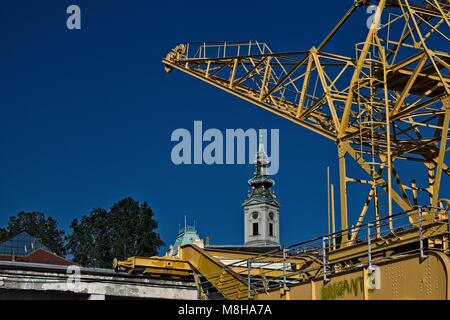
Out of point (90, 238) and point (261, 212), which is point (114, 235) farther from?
point (261, 212)

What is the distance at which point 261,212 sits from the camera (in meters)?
134

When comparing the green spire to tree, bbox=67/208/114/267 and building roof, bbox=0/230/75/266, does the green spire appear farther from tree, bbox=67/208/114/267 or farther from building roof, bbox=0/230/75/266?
building roof, bbox=0/230/75/266

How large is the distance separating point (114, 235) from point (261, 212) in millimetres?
45583

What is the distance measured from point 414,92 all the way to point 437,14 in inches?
134

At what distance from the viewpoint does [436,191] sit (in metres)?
26.5

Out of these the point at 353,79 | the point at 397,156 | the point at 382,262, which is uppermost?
the point at 353,79

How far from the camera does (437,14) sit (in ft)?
96.3

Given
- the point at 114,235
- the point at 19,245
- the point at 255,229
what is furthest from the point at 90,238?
the point at 255,229

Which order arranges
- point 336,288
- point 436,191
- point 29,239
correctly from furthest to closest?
1. point 29,239
2. point 436,191
3. point 336,288

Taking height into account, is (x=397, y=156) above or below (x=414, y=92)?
below
